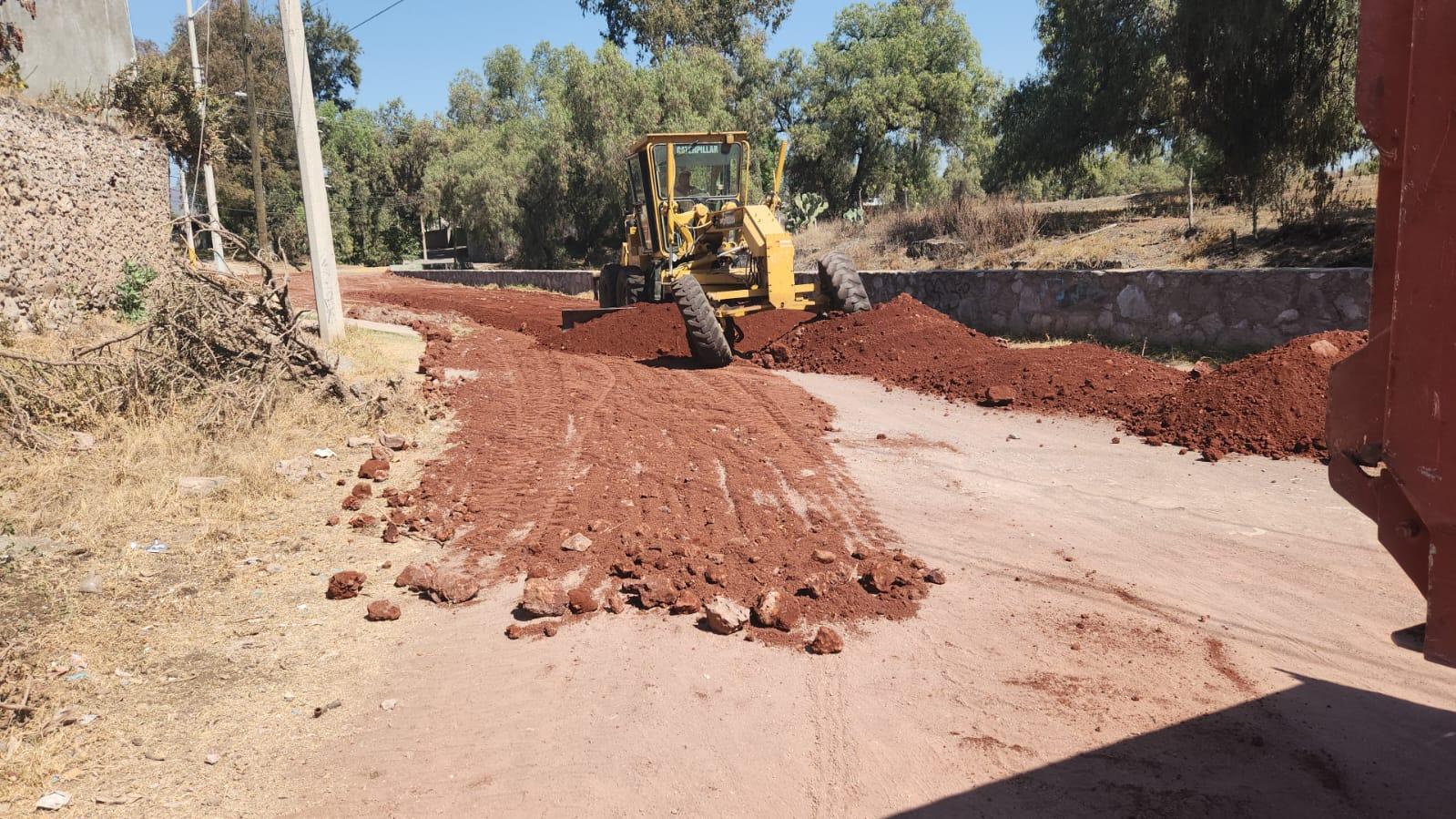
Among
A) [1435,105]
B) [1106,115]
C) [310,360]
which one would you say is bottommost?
[310,360]

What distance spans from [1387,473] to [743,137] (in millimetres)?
13737

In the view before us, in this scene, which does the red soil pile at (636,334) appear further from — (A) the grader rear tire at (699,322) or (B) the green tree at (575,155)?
(B) the green tree at (575,155)

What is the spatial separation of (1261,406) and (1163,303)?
4903mm

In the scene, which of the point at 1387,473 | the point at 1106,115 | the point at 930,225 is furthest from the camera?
the point at 930,225

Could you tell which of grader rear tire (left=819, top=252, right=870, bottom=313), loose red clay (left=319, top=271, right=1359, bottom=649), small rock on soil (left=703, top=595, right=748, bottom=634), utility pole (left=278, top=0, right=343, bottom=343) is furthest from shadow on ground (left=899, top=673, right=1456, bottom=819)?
utility pole (left=278, top=0, right=343, bottom=343)

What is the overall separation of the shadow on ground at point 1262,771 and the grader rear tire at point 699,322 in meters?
9.16

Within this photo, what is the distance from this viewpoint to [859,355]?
12.9 meters

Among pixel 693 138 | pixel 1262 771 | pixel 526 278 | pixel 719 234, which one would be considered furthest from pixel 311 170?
pixel 526 278

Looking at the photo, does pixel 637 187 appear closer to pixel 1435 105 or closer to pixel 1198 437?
pixel 1198 437

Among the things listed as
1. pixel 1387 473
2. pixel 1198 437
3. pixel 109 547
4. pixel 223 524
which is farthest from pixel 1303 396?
pixel 109 547

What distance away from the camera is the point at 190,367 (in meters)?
8.55

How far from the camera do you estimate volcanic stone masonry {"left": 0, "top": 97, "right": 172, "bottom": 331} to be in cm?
1193

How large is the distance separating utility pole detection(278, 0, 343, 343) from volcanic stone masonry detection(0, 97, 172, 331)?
204 centimetres

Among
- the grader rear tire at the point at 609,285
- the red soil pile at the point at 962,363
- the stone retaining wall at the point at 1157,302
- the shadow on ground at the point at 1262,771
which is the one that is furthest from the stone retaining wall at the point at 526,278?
the shadow on ground at the point at 1262,771
